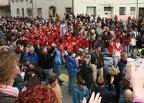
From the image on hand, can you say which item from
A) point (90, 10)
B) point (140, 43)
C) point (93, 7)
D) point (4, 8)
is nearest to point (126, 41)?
point (140, 43)

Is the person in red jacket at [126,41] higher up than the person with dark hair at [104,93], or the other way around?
the person in red jacket at [126,41]

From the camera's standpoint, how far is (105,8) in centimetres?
3775

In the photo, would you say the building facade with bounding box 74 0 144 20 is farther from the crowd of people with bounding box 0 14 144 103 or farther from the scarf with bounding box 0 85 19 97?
the scarf with bounding box 0 85 19 97

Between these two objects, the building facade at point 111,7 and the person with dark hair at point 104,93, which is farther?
the building facade at point 111,7

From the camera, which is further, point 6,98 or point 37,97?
point 6,98

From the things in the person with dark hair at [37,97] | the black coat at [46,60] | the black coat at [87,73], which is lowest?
the black coat at [87,73]

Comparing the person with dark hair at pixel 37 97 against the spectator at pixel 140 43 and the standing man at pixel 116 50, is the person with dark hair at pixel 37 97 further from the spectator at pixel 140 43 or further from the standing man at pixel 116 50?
the spectator at pixel 140 43

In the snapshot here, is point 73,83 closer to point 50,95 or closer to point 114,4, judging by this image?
point 50,95

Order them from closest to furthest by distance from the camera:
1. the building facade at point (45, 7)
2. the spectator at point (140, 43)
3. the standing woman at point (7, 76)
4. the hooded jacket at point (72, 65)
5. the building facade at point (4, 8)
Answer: the standing woman at point (7, 76), the hooded jacket at point (72, 65), the spectator at point (140, 43), the building facade at point (45, 7), the building facade at point (4, 8)

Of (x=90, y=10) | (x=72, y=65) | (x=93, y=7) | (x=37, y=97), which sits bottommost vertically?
(x=72, y=65)

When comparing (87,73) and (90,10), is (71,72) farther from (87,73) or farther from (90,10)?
(90,10)

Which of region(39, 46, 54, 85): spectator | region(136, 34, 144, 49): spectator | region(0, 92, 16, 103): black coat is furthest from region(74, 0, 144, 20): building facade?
region(0, 92, 16, 103): black coat

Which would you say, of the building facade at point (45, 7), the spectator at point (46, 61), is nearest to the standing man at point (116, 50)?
the spectator at point (46, 61)

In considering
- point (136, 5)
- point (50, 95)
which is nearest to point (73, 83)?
point (50, 95)
